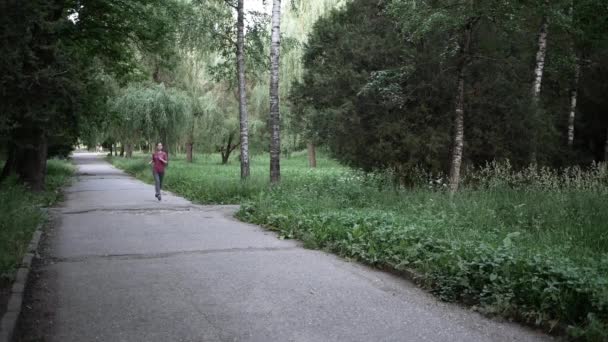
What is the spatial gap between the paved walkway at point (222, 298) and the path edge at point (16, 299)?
140 millimetres

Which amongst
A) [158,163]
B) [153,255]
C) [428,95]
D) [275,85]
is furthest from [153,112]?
[153,255]

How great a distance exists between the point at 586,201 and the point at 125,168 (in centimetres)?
3157

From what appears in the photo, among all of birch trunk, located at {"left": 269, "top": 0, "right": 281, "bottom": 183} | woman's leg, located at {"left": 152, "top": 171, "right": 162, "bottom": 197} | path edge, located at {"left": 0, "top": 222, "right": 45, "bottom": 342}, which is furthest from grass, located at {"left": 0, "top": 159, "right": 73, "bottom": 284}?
birch trunk, located at {"left": 269, "top": 0, "right": 281, "bottom": 183}

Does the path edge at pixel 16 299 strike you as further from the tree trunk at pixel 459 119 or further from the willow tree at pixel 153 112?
the willow tree at pixel 153 112

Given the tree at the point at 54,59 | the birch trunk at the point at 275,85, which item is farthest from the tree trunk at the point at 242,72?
the tree at the point at 54,59

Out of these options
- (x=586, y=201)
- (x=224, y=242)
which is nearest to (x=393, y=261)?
(x=224, y=242)

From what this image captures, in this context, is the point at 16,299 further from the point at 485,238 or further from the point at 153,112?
the point at 153,112

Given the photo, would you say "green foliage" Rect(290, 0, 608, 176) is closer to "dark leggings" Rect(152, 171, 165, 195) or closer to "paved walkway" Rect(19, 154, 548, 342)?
"dark leggings" Rect(152, 171, 165, 195)

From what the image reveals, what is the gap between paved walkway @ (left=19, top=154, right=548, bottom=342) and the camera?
15.1 ft

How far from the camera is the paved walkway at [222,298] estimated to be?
4.60 metres

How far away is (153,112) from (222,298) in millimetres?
27151

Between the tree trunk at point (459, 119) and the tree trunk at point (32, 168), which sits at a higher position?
the tree trunk at point (459, 119)

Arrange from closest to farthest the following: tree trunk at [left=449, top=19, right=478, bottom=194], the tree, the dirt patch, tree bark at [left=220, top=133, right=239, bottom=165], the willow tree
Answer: the dirt patch → the tree → tree trunk at [left=449, top=19, right=478, bottom=194] → the willow tree → tree bark at [left=220, top=133, right=239, bottom=165]

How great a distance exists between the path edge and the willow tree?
2369cm
